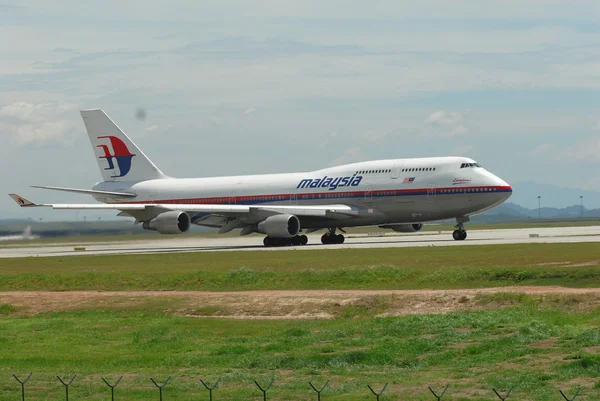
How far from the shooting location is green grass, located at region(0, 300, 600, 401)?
68.8 ft

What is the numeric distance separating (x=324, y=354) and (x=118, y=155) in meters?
58.3

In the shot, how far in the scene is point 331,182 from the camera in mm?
69125

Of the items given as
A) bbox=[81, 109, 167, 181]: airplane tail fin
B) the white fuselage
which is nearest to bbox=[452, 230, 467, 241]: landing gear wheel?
the white fuselage

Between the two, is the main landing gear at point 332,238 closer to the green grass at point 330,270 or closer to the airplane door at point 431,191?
the airplane door at point 431,191

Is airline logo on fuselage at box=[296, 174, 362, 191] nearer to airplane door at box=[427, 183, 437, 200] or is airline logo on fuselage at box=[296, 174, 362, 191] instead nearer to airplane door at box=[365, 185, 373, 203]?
airplane door at box=[365, 185, 373, 203]

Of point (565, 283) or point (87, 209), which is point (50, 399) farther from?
point (87, 209)

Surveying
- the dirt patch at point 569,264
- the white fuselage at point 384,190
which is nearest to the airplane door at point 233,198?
the white fuselage at point 384,190

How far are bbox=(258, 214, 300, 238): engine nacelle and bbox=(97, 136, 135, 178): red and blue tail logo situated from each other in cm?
1812

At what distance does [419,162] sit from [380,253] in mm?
13393

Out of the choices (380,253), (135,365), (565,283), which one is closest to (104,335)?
(135,365)

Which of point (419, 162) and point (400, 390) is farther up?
point (419, 162)

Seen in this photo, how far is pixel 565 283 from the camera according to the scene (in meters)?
36.8

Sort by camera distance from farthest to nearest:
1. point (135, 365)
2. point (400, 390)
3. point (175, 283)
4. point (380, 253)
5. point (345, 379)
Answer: point (380, 253)
point (175, 283)
point (135, 365)
point (345, 379)
point (400, 390)

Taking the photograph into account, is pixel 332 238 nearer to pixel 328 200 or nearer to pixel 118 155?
pixel 328 200
